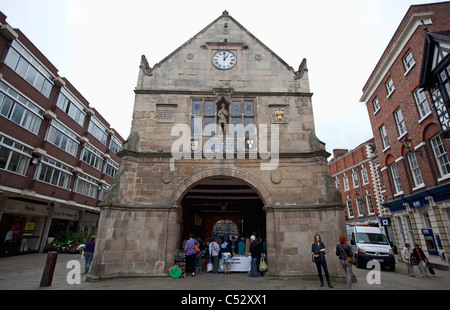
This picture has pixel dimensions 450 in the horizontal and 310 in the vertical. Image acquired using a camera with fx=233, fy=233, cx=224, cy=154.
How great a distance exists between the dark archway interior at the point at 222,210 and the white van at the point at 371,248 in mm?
5833

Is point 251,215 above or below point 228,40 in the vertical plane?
below

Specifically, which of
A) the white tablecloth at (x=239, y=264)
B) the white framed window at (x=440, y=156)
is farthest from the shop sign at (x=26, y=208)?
the white framed window at (x=440, y=156)

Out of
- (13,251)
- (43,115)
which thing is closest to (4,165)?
(43,115)

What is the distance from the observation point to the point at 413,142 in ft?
51.0

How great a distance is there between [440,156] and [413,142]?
7.25ft

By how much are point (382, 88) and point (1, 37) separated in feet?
91.4

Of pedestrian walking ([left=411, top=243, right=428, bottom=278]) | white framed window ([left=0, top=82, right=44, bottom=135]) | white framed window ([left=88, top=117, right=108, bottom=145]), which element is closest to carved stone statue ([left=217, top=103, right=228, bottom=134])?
pedestrian walking ([left=411, top=243, right=428, bottom=278])

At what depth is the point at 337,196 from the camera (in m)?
9.21

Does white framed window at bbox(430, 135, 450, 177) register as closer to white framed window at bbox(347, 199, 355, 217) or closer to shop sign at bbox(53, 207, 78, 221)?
white framed window at bbox(347, 199, 355, 217)

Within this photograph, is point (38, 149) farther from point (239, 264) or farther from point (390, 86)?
point (390, 86)

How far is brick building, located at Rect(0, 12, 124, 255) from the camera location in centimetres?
1548

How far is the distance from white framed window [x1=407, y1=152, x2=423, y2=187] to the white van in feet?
15.8

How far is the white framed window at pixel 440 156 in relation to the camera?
43.2 ft

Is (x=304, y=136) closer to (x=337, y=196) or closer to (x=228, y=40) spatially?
(x=337, y=196)
